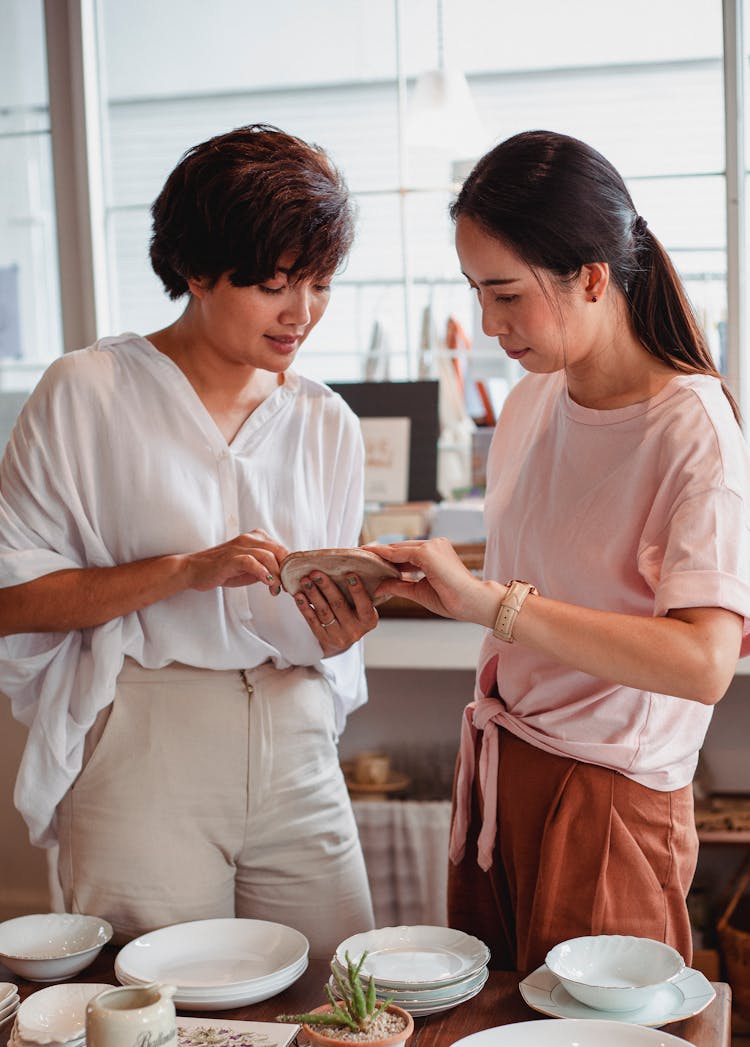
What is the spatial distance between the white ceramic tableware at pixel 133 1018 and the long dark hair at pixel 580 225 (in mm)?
924

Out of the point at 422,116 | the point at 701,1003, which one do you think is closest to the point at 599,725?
the point at 701,1003

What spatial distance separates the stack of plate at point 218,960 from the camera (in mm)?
1382

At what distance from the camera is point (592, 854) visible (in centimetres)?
146

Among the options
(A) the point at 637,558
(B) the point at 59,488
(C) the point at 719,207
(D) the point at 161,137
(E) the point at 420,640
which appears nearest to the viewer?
(A) the point at 637,558

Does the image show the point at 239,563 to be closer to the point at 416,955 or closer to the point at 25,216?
the point at 416,955

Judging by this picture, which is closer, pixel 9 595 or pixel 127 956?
pixel 127 956

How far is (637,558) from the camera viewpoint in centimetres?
143

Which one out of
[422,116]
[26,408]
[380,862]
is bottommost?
[380,862]

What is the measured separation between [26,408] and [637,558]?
2.87 ft

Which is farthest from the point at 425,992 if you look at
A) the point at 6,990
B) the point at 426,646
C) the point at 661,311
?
the point at 426,646

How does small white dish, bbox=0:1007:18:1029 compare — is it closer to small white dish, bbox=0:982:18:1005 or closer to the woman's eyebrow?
small white dish, bbox=0:982:18:1005

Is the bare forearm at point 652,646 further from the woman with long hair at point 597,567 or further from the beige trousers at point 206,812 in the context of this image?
the beige trousers at point 206,812

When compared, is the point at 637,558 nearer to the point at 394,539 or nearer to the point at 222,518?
the point at 222,518

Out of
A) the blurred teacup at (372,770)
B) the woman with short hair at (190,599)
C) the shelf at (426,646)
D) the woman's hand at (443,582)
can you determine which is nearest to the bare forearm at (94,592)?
the woman with short hair at (190,599)
